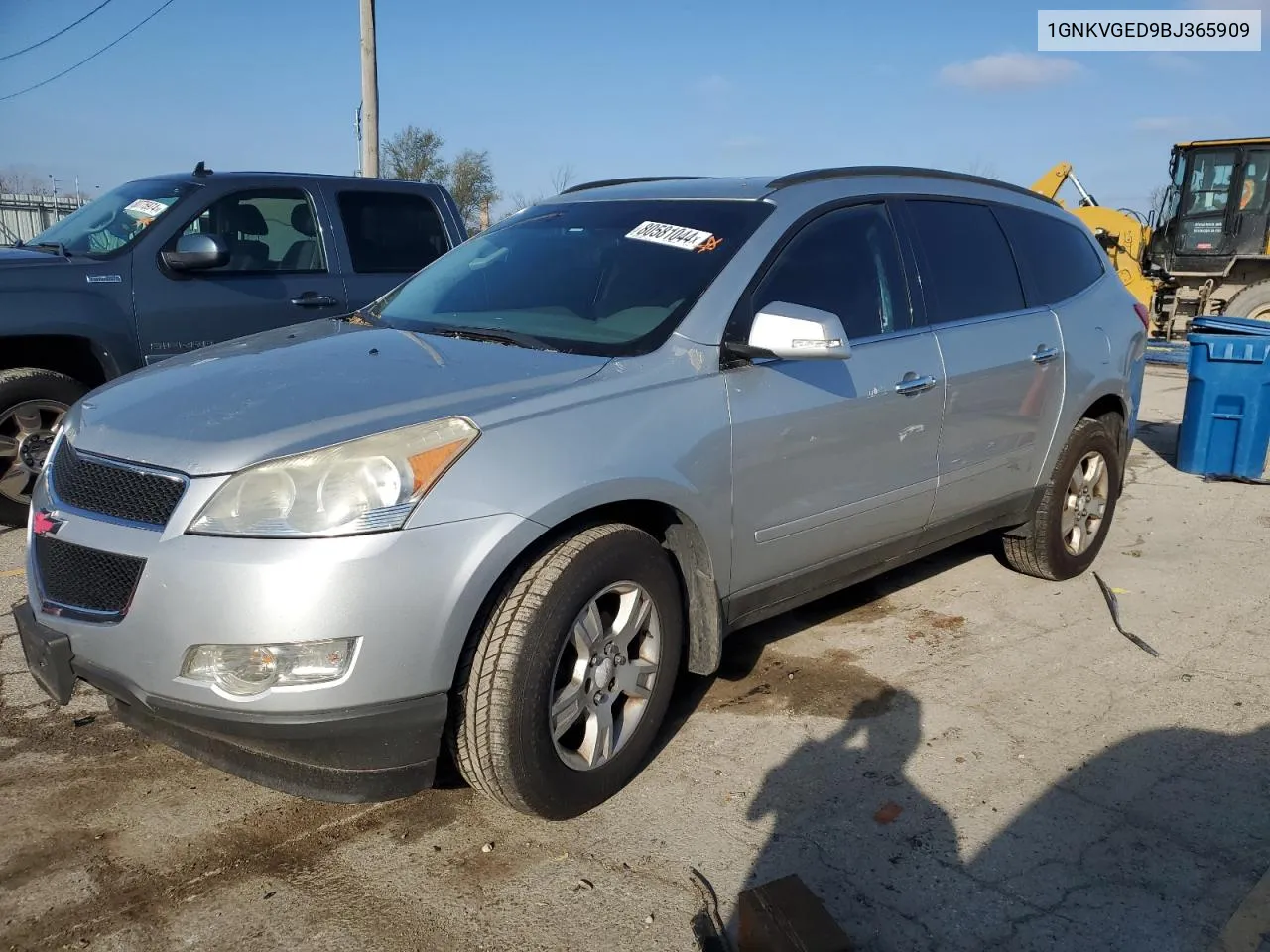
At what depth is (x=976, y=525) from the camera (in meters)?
4.51

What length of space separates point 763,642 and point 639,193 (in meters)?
1.88

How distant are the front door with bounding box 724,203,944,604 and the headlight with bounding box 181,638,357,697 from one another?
1328mm

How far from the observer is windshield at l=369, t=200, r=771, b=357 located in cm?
332

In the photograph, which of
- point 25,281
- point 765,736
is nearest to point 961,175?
point 765,736

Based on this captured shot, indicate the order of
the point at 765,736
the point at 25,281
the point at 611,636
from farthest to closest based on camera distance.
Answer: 1. the point at 25,281
2. the point at 765,736
3. the point at 611,636

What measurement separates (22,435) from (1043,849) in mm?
5225

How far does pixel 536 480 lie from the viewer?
104 inches

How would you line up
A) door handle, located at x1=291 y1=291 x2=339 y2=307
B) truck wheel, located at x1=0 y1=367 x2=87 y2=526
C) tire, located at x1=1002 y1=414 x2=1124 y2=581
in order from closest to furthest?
tire, located at x1=1002 y1=414 x2=1124 y2=581
truck wheel, located at x1=0 y1=367 x2=87 y2=526
door handle, located at x1=291 y1=291 x2=339 y2=307

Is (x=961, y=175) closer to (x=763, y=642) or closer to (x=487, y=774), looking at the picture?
(x=763, y=642)

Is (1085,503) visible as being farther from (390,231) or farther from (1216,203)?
(1216,203)

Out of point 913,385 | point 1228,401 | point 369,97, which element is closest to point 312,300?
point 913,385

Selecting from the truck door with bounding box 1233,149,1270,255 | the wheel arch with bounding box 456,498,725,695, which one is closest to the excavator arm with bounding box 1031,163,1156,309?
the truck door with bounding box 1233,149,1270,255

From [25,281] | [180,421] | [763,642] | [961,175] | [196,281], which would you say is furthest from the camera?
[196,281]

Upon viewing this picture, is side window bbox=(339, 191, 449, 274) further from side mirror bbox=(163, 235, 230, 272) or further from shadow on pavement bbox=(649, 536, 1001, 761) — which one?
shadow on pavement bbox=(649, 536, 1001, 761)
